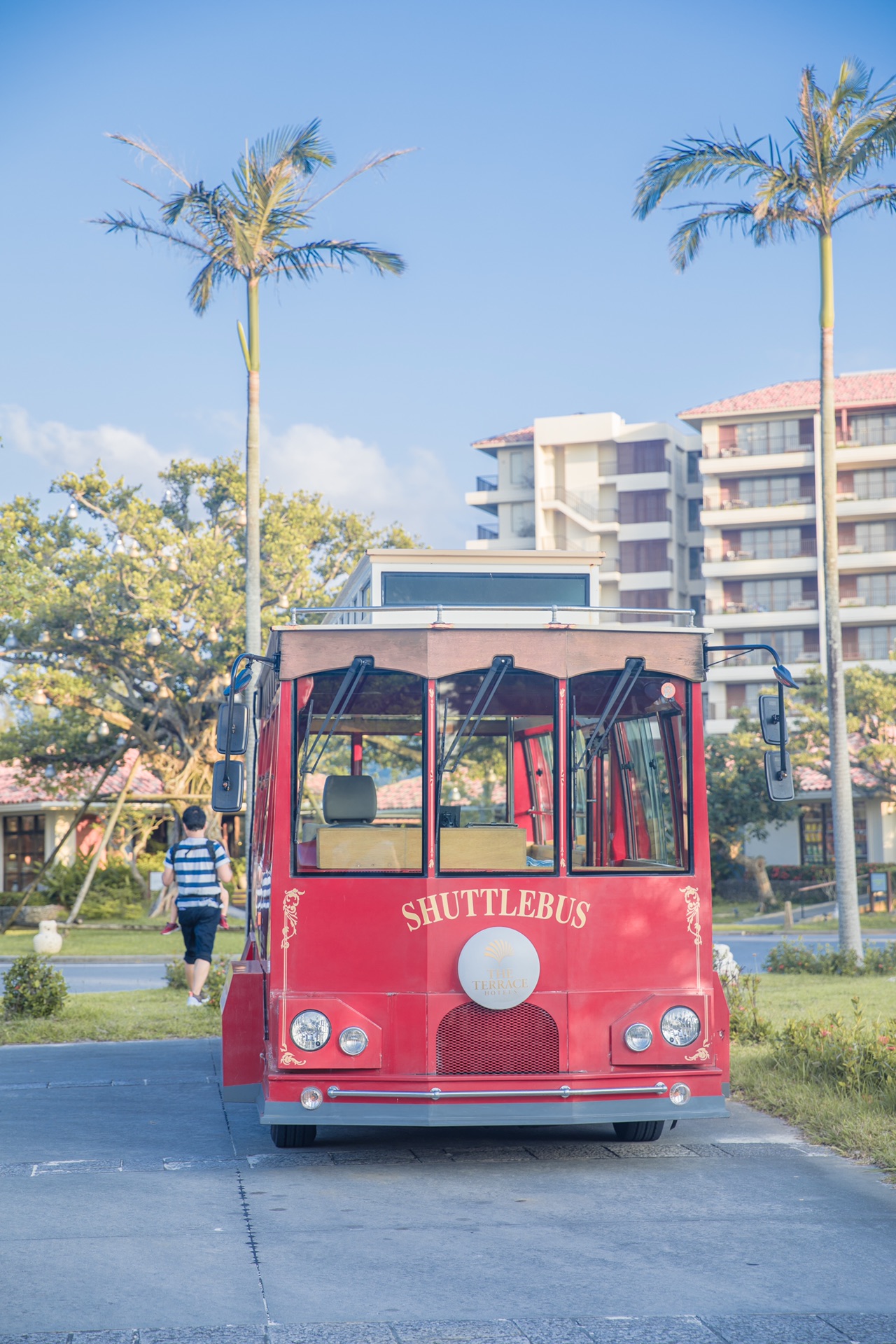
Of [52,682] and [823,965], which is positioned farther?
[52,682]

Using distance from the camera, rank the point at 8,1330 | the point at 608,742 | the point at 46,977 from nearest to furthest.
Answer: the point at 8,1330, the point at 608,742, the point at 46,977

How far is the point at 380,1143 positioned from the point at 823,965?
11811 mm

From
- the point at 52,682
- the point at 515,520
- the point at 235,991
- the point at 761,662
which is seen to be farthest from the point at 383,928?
the point at 515,520

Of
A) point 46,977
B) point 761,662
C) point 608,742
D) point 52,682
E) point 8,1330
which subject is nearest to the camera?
point 8,1330

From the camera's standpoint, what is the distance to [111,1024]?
1337 cm

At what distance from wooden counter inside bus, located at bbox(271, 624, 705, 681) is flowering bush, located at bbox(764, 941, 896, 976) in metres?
12.1

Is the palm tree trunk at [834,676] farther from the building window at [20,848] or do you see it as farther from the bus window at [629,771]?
the building window at [20,848]

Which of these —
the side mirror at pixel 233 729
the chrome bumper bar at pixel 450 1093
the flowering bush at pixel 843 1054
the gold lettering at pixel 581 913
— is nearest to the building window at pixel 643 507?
the flowering bush at pixel 843 1054

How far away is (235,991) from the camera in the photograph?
858 cm

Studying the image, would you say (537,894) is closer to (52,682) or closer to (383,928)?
(383,928)

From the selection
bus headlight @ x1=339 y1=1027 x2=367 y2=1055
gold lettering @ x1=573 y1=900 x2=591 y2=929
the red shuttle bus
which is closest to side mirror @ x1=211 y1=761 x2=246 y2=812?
the red shuttle bus

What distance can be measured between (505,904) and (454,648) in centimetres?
139

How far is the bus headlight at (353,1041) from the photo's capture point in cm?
744

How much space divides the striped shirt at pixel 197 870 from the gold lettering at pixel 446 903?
5682mm
